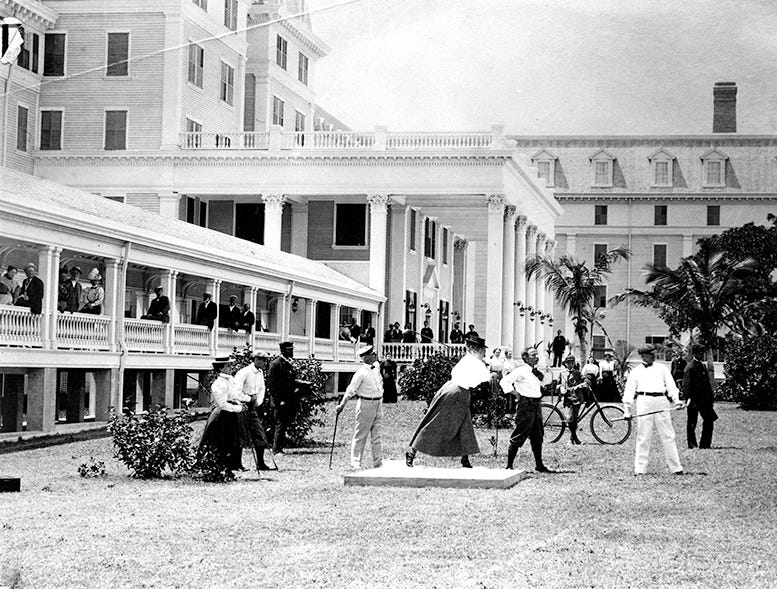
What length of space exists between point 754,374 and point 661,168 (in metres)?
56.7

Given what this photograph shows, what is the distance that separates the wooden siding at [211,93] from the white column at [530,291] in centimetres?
1589

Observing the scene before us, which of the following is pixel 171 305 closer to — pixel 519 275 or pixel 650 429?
pixel 650 429

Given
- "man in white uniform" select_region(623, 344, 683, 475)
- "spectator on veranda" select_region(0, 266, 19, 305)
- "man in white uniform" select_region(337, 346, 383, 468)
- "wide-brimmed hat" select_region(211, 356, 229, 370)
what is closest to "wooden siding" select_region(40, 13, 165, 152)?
"spectator on veranda" select_region(0, 266, 19, 305)

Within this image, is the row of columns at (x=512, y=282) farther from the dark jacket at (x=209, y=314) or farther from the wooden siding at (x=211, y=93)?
the dark jacket at (x=209, y=314)

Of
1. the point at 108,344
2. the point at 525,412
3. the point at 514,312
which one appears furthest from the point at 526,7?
the point at 514,312

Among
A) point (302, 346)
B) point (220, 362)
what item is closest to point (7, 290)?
point (220, 362)

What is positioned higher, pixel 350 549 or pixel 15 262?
pixel 15 262

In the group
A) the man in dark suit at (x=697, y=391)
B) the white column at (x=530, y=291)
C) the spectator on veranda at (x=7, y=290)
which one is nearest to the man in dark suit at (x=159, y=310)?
the spectator on veranda at (x=7, y=290)

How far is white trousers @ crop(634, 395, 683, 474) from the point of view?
18750 millimetres

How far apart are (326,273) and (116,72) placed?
12.6 m

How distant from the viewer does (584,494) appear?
645 inches

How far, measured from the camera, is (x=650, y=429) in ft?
62.1

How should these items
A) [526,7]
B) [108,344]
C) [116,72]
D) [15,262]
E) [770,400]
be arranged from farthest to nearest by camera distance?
1. [116,72]
2. [770,400]
3. [15,262]
4. [108,344]
5. [526,7]

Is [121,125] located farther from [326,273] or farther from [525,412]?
[525,412]
